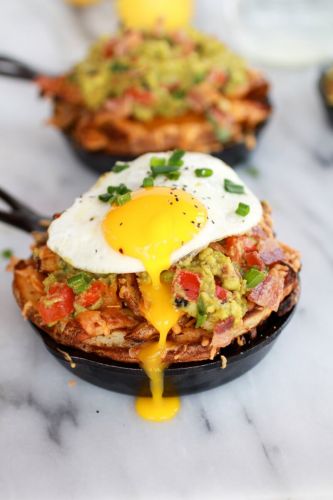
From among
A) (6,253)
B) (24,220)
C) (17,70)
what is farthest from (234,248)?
(17,70)

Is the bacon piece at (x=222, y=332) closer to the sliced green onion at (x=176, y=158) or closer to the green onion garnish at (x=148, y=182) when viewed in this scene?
the green onion garnish at (x=148, y=182)

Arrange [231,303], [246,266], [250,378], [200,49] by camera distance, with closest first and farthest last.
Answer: [231,303] < [246,266] < [250,378] < [200,49]

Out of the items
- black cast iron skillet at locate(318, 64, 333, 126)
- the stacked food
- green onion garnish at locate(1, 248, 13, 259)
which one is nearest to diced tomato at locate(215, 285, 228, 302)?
the stacked food

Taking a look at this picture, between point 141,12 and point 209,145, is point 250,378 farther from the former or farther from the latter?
point 141,12

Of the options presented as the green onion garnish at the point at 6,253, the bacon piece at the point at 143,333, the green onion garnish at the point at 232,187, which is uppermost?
the green onion garnish at the point at 232,187

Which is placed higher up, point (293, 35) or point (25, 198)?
point (293, 35)

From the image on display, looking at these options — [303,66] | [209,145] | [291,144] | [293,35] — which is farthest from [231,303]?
[293,35]

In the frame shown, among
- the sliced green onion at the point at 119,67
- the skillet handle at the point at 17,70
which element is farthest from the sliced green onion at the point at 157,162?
the skillet handle at the point at 17,70
